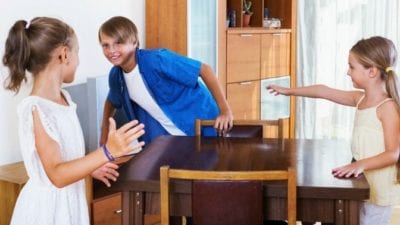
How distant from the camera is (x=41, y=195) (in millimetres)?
1709

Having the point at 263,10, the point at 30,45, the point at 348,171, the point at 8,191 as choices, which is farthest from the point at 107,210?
the point at 263,10

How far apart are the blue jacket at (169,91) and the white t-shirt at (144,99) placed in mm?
18

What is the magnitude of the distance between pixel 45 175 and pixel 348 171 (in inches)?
37.4

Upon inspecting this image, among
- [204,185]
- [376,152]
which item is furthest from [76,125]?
[376,152]

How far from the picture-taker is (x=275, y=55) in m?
4.98

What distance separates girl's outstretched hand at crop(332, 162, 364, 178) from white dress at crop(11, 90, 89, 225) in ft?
2.75

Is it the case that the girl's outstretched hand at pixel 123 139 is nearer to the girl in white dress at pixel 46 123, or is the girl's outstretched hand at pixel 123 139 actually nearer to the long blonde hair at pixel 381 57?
the girl in white dress at pixel 46 123

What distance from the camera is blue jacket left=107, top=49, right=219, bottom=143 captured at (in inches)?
107

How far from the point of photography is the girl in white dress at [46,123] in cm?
159

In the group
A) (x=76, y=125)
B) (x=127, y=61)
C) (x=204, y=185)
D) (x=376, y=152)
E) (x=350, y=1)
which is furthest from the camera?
(x=350, y=1)

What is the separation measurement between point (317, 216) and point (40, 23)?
1035mm

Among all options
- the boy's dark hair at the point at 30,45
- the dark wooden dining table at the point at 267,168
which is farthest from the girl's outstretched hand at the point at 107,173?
the boy's dark hair at the point at 30,45

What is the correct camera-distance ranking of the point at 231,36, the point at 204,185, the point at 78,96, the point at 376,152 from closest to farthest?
the point at 204,185, the point at 376,152, the point at 78,96, the point at 231,36

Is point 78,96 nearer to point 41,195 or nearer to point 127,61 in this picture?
point 127,61
